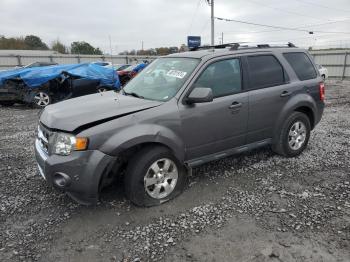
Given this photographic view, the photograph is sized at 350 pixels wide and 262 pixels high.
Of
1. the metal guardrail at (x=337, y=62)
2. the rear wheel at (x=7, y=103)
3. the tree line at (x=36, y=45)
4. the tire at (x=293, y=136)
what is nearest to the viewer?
the tire at (x=293, y=136)

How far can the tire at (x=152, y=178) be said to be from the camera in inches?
137

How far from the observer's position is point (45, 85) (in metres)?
11.0

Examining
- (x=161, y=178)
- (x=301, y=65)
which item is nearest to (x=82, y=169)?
(x=161, y=178)

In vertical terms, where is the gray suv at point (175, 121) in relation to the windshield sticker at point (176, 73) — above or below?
below

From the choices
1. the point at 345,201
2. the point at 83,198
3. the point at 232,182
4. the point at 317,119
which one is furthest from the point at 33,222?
the point at 317,119

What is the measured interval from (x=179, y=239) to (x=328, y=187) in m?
2.31

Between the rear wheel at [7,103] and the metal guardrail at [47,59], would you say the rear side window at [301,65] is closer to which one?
the rear wheel at [7,103]

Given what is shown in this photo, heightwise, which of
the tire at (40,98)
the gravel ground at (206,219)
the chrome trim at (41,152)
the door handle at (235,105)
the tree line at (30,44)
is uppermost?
the tree line at (30,44)

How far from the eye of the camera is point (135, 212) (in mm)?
3625

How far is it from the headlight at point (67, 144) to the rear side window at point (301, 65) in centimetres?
354

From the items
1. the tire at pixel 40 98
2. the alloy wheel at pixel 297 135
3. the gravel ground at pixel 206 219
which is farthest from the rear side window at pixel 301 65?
the tire at pixel 40 98

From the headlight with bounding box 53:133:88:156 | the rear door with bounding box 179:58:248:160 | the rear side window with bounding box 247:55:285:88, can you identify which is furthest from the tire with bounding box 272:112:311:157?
the headlight with bounding box 53:133:88:156

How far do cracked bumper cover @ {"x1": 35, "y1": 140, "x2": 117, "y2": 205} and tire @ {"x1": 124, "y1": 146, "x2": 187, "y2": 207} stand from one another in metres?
0.31

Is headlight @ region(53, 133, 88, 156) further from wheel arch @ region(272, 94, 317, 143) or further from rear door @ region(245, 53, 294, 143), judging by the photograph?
wheel arch @ region(272, 94, 317, 143)
